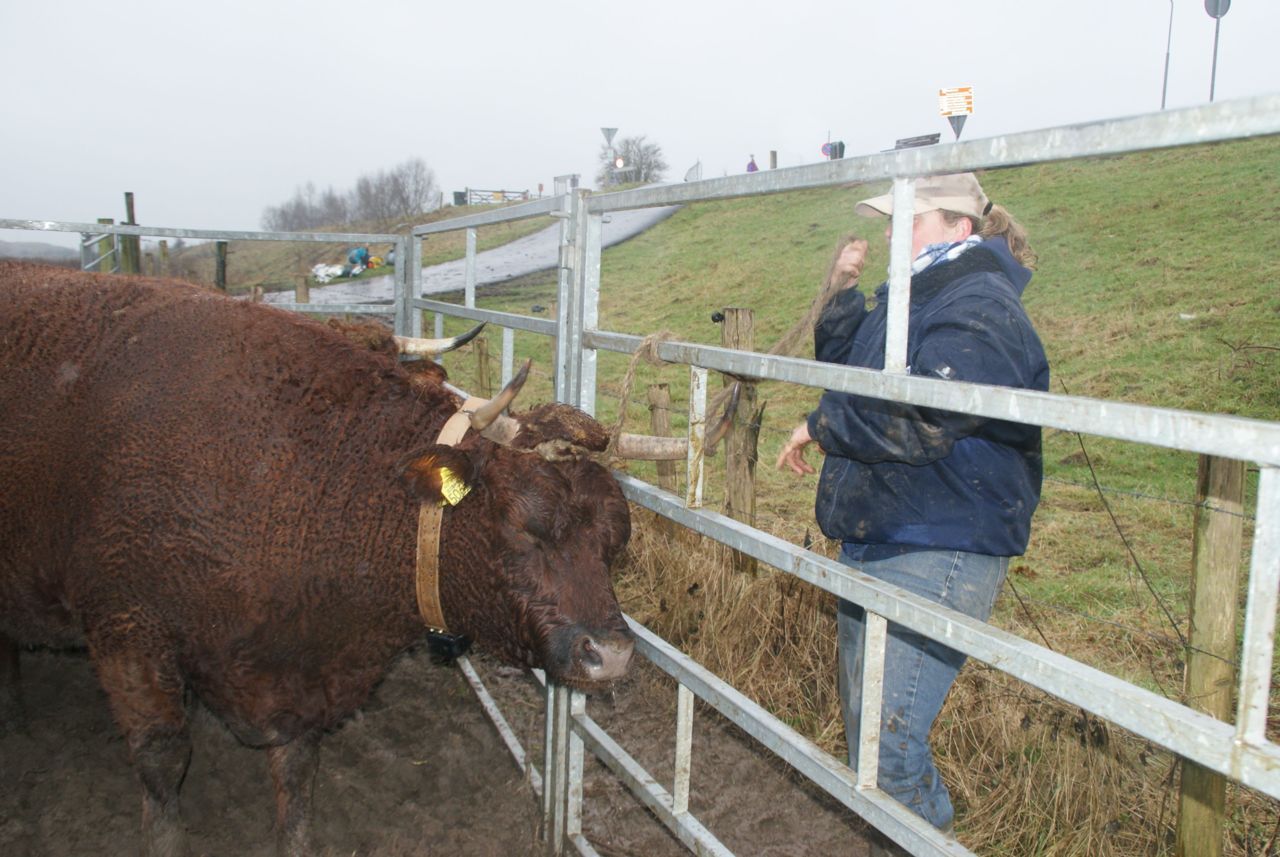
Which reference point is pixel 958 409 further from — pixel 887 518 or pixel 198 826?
pixel 198 826

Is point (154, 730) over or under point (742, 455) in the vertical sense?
under

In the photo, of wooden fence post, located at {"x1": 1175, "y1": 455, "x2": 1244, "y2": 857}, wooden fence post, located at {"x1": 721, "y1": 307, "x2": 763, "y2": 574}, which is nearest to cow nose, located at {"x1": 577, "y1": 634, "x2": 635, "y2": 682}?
wooden fence post, located at {"x1": 1175, "y1": 455, "x2": 1244, "y2": 857}

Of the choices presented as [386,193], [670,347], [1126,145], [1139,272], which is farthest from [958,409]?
[386,193]

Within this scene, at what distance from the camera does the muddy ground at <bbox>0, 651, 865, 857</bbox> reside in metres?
3.34

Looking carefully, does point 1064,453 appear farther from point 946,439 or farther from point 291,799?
point 291,799

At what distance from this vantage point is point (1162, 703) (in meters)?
1.25

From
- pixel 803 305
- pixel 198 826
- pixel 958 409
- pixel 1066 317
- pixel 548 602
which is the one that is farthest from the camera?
pixel 803 305

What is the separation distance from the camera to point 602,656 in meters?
2.67

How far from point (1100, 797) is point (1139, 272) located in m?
8.41

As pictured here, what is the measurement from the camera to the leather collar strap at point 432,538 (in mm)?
2898

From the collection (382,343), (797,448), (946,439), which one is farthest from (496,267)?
(946,439)

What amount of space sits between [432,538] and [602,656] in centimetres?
65

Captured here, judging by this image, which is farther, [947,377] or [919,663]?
[919,663]

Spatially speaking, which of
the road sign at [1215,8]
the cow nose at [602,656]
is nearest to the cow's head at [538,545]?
the cow nose at [602,656]
